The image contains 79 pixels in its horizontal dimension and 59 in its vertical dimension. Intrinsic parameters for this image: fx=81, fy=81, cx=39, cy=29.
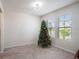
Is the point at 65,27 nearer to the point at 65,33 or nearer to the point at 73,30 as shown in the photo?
the point at 65,33

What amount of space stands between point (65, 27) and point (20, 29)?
3.09 meters

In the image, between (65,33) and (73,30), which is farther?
(65,33)

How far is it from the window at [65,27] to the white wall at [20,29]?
2.26 m

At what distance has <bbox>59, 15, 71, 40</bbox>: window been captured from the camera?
4.35 m

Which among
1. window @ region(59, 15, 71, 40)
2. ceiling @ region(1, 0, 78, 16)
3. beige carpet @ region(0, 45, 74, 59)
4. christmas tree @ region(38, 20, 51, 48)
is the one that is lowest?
beige carpet @ region(0, 45, 74, 59)

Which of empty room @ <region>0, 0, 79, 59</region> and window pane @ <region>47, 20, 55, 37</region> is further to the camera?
window pane @ <region>47, 20, 55, 37</region>

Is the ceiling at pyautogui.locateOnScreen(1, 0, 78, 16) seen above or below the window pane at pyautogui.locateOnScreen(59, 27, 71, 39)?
above

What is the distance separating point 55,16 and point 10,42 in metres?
3.41

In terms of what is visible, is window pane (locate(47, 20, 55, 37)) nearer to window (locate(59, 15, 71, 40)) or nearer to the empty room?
the empty room

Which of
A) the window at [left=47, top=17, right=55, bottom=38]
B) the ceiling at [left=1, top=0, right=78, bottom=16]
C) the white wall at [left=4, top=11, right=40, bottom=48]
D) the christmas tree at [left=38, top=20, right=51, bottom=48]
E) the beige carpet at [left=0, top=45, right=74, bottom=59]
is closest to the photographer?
the beige carpet at [left=0, top=45, right=74, bottom=59]

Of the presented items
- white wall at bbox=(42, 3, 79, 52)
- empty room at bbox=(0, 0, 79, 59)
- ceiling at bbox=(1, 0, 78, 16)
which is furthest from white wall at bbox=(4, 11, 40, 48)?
white wall at bbox=(42, 3, 79, 52)

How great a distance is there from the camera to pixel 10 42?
17.7ft

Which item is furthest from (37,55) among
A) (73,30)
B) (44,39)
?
(73,30)

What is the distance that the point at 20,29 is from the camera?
5816 mm
